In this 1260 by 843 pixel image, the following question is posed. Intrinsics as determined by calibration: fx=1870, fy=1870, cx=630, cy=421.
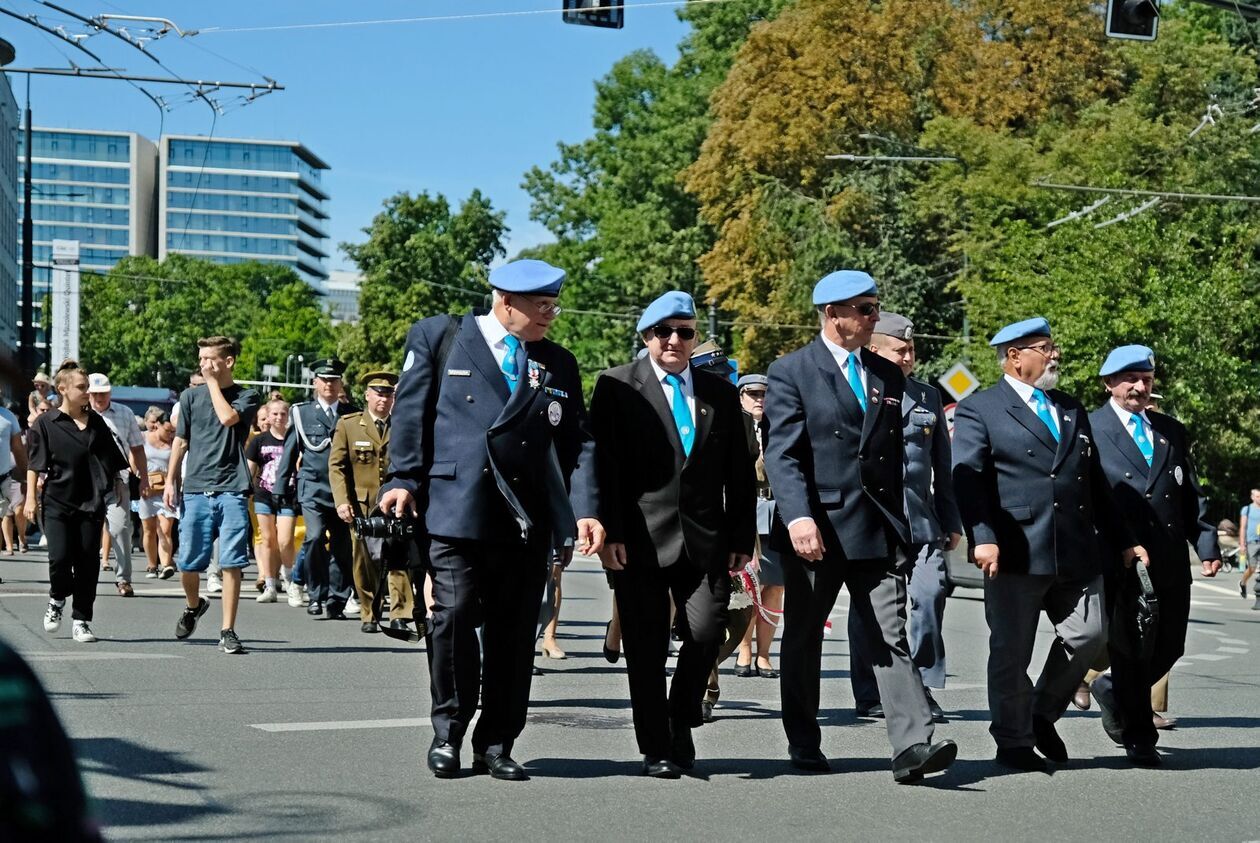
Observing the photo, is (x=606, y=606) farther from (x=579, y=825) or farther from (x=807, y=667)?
(x=579, y=825)

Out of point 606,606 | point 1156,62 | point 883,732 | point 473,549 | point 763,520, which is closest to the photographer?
point 473,549

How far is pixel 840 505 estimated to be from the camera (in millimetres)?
7258

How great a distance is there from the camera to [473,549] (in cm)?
710

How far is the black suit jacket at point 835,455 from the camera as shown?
284 inches

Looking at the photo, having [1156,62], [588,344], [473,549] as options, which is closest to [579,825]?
[473,549]

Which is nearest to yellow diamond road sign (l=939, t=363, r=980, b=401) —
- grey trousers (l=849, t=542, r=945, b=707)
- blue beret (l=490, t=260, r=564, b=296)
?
grey trousers (l=849, t=542, r=945, b=707)

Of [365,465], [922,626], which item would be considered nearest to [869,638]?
[922,626]

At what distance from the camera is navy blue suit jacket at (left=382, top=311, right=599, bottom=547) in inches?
277

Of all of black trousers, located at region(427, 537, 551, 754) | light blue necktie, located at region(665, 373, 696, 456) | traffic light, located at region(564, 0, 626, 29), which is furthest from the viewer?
traffic light, located at region(564, 0, 626, 29)

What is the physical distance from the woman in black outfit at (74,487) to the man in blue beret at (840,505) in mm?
6070

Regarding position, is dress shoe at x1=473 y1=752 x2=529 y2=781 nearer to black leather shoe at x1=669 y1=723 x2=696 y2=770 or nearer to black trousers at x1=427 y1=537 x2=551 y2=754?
black trousers at x1=427 y1=537 x2=551 y2=754

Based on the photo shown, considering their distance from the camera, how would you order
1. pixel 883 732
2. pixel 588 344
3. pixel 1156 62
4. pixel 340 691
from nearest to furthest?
pixel 883 732, pixel 340 691, pixel 1156 62, pixel 588 344

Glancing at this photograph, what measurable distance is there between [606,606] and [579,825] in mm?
12053

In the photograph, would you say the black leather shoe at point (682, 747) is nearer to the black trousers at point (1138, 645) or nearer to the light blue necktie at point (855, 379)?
the light blue necktie at point (855, 379)
